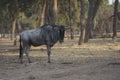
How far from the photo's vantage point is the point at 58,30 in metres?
18.4

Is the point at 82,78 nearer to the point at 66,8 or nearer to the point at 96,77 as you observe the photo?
the point at 96,77

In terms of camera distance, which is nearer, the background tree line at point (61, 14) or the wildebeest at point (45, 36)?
the wildebeest at point (45, 36)

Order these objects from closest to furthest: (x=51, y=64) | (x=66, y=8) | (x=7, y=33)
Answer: (x=51, y=64) < (x=66, y=8) < (x=7, y=33)

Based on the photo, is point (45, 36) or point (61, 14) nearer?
point (45, 36)

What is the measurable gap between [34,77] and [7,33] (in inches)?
3702

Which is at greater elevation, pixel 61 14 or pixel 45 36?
pixel 61 14

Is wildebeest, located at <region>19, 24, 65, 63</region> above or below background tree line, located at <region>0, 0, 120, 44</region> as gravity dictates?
below

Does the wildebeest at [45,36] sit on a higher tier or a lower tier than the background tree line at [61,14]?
lower

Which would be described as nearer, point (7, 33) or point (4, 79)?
point (4, 79)

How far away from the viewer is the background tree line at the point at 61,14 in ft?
111

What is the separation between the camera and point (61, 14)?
63.9 meters

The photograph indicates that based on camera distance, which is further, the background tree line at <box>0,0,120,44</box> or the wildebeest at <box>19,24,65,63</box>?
the background tree line at <box>0,0,120,44</box>

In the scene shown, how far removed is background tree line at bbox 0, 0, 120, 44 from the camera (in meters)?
34.0

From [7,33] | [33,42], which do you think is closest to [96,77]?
[33,42]
